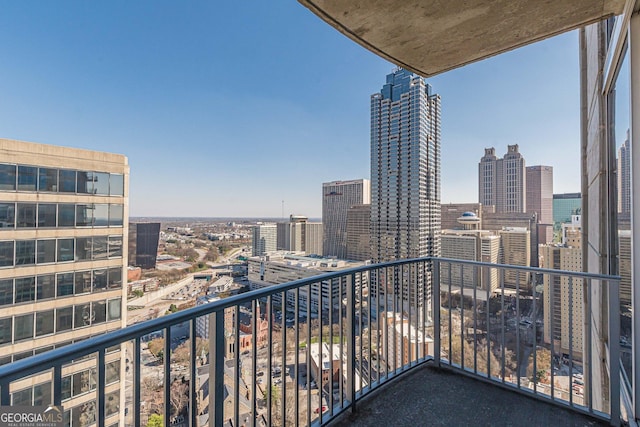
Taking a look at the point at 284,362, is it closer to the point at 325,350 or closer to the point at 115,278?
the point at 325,350

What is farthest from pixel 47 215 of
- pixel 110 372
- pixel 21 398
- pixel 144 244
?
pixel 21 398

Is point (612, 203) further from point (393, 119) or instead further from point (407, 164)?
point (393, 119)

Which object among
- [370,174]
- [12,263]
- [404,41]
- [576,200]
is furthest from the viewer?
[370,174]

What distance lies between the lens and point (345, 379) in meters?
1.98

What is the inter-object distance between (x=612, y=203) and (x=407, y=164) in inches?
397

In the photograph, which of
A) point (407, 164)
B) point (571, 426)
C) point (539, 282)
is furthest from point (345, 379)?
point (407, 164)

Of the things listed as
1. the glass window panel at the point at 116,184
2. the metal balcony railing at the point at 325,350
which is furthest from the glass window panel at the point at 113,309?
the metal balcony railing at the point at 325,350

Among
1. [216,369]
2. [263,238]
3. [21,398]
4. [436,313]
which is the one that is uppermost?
[21,398]

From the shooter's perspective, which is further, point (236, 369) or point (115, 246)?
point (115, 246)

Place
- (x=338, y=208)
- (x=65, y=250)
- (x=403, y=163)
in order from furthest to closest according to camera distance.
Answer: (x=338, y=208), (x=403, y=163), (x=65, y=250)

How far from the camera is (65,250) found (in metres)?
5.62

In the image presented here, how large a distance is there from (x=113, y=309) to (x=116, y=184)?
2.87 meters

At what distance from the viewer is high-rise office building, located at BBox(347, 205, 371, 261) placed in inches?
518

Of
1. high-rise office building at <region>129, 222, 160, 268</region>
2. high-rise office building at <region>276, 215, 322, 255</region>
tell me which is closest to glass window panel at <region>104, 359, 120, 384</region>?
high-rise office building at <region>129, 222, 160, 268</region>
